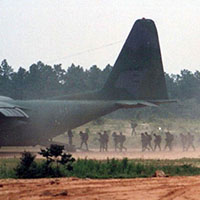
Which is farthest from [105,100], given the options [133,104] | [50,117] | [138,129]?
[138,129]

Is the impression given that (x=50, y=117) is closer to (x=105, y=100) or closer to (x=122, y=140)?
(x=105, y=100)

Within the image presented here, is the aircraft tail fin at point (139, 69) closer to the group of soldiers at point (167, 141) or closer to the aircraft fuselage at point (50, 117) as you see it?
the aircraft fuselage at point (50, 117)

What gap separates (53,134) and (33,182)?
660 inches

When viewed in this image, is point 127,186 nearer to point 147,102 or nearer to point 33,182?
point 33,182

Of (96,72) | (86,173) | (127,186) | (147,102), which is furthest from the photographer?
(96,72)

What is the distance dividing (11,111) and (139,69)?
9375 mm

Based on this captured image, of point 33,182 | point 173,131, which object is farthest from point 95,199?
point 173,131

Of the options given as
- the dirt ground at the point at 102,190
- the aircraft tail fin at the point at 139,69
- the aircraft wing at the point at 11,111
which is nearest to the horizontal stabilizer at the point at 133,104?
the aircraft tail fin at the point at 139,69

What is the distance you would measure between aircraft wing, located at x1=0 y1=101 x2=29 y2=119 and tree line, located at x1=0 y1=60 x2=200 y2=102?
21834 millimetres

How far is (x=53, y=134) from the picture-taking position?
3200cm

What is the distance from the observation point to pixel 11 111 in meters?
29.1

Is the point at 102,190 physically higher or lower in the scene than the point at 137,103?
lower

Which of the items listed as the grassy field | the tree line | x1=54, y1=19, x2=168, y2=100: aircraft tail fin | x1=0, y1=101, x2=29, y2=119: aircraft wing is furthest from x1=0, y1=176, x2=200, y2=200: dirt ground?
the tree line

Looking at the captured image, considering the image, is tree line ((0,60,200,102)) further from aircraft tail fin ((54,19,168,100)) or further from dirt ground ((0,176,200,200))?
dirt ground ((0,176,200,200))
